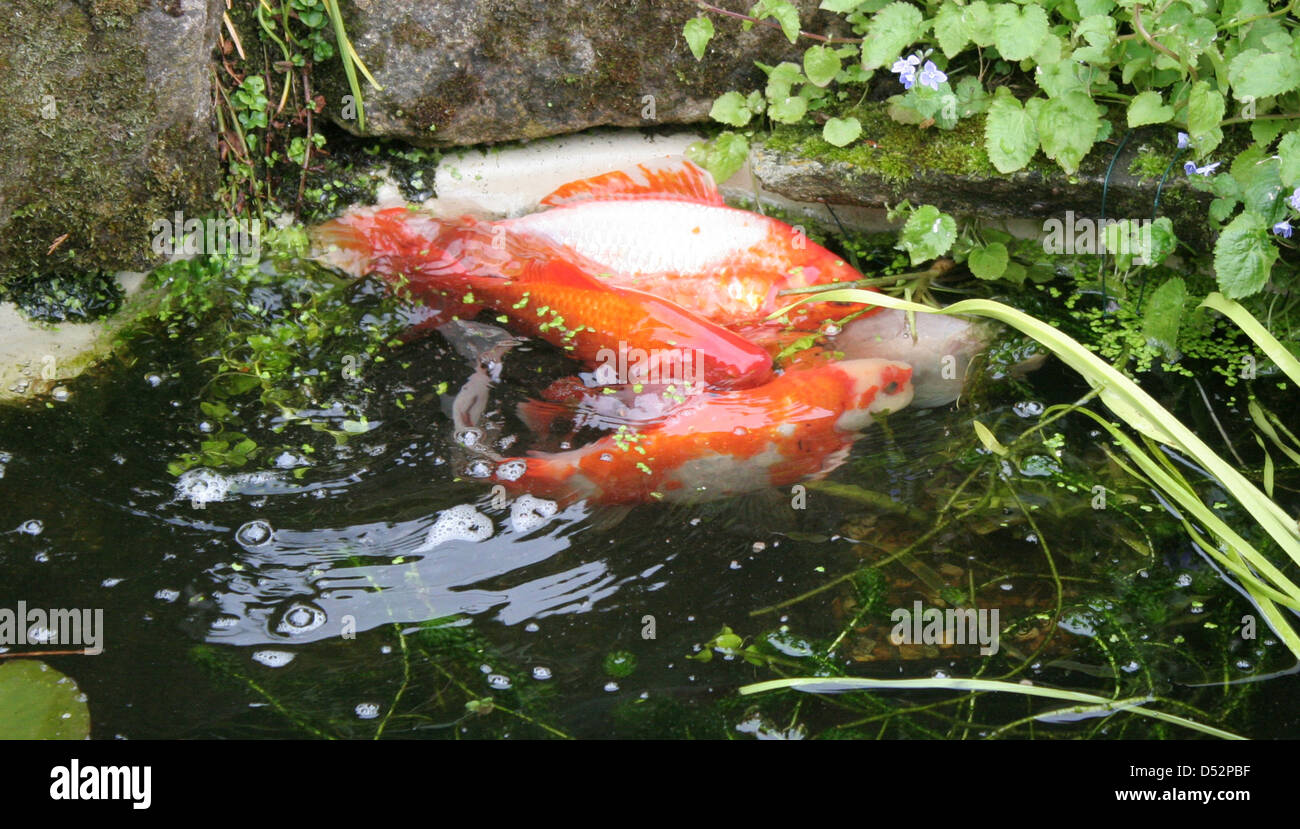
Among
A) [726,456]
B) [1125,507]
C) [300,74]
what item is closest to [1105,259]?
[1125,507]

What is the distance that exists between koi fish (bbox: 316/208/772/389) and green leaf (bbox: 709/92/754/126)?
699mm

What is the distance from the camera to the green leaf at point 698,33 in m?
3.30

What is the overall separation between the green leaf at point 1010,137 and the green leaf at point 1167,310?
0.63 m

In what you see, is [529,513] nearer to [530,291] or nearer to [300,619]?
[300,619]

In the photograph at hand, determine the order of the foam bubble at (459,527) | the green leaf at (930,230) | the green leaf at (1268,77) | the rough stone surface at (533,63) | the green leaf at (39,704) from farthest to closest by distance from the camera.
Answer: the rough stone surface at (533,63)
the green leaf at (930,230)
the foam bubble at (459,527)
the green leaf at (1268,77)
the green leaf at (39,704)

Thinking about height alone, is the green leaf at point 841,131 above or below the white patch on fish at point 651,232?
above

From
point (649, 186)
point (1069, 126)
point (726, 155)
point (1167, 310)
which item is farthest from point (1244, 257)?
point (649, 186)

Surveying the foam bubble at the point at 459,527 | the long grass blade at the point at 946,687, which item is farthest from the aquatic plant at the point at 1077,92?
the foam bubble at the point at 459,527

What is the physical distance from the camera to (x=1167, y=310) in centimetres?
319

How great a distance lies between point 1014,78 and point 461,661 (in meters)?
2.61

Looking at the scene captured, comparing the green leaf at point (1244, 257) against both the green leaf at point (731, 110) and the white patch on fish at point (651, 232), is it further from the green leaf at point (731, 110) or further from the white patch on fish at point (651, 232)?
the green leaf at point (731, 110)

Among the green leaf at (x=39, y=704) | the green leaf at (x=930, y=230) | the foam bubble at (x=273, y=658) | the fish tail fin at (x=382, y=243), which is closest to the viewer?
the green leaf at (x=39, y=704)

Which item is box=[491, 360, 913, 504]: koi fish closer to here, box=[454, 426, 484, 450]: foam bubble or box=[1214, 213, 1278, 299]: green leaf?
box=[454, 426, 484, 450]: foam bubble

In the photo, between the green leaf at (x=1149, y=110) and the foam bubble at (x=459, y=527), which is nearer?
the foam bubble at (x=459, y=527)
